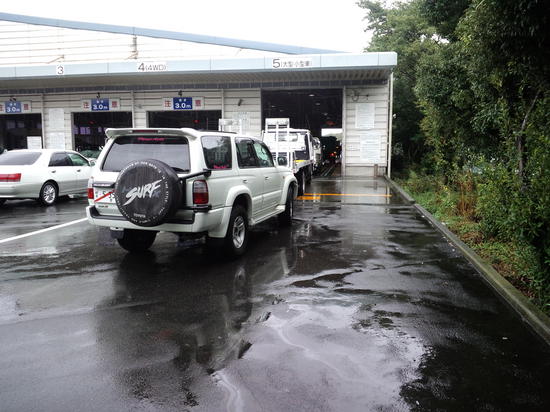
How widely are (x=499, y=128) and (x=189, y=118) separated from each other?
69.2 feet

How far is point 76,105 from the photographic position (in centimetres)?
2556

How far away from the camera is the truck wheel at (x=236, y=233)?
6.79 m

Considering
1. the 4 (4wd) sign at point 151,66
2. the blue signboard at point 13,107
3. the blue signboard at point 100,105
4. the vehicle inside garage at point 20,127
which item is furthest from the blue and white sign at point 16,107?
the 4 (4wd) sign at point 151,66

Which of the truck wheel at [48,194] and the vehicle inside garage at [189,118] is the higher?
the vehicle inside garage at [189,118]

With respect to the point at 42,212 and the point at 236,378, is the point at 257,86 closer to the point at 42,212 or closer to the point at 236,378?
the point at 42,212

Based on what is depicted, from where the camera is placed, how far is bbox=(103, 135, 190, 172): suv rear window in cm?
631

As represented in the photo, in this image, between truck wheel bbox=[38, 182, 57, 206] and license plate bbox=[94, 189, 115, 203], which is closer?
license plate bbox=[94, 189, 115, 203]

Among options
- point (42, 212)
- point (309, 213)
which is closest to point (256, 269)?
point (309, 213)

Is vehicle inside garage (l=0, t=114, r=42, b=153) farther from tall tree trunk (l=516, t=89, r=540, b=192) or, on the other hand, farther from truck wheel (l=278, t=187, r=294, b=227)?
tall tree trunk (l=516, t=89, r=540, b=192)

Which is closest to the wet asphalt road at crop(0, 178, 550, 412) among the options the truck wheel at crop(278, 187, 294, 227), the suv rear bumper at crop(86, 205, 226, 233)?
the suv rear bumper at crop(86, 205, 226, 233)

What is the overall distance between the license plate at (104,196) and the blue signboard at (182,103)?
61.5 ft

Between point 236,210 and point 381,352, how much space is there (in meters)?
3.58

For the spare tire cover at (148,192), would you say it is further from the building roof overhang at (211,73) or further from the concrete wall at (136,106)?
the concrete wall at (136,106)

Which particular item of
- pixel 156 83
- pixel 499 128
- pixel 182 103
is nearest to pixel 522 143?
pixel 499 128
